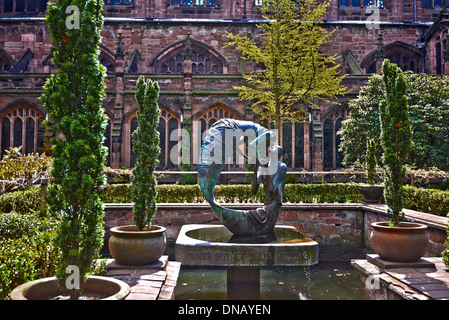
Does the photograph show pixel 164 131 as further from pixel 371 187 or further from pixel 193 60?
pixel 371 187

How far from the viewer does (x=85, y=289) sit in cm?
360

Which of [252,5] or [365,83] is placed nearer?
[365,83]

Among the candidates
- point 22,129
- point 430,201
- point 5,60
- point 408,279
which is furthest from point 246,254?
point 5,60

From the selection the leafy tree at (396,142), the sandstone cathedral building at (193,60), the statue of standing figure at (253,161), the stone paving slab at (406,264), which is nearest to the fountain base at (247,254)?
the statue of standing figure at (253,161)

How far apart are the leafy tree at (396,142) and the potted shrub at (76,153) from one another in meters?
4.90

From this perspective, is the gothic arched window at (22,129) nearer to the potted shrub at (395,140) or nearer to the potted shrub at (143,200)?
the potted shrub at (143,200)

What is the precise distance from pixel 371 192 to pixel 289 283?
4.77 m

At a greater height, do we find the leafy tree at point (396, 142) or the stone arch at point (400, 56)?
the stone arch at point (400, 56)

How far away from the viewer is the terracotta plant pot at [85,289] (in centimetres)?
317

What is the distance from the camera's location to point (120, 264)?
5.50 meters
